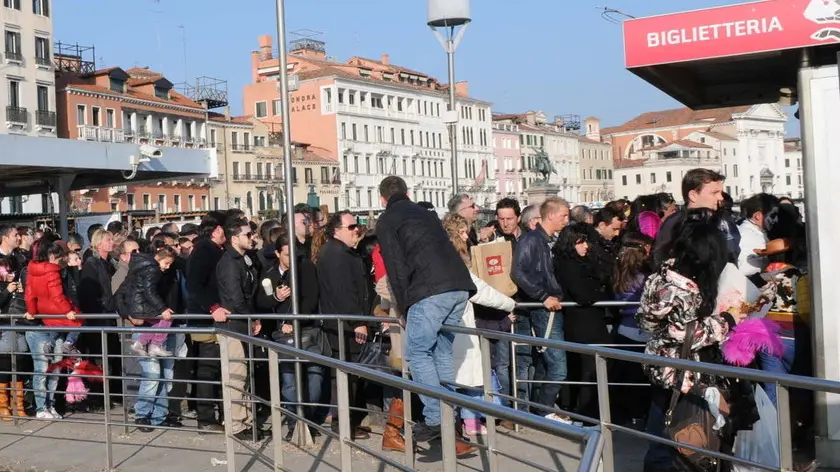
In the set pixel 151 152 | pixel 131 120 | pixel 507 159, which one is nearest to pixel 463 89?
pixel 507 159

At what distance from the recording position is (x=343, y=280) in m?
9.74

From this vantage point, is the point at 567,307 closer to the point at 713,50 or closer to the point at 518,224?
the point at 518,224

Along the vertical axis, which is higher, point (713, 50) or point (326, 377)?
point (713, 50)

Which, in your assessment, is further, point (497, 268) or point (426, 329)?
point (497, 268)

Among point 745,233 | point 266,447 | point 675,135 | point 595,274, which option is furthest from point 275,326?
point 675,135

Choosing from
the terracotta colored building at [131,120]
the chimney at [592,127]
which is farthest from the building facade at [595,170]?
the terracotta colored building at [131,120]

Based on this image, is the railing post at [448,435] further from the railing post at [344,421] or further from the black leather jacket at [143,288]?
the black leather jacket at [143,288]

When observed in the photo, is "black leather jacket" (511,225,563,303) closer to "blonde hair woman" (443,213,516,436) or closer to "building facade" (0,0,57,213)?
"blonde hair woman" (443,213,516,436)

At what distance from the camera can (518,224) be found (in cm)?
1114

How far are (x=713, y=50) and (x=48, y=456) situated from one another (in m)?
6.01

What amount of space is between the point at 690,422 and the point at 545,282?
10.7ft

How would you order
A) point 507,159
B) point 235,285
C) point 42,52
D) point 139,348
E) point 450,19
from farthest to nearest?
point 507,159, point 42,52, point 450,19, point 139,348, point 235,285

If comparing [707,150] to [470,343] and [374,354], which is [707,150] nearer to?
[374,354]

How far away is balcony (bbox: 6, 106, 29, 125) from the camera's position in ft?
221
